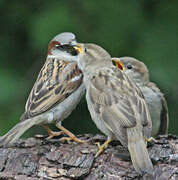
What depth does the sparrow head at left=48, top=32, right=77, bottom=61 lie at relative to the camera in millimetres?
6266

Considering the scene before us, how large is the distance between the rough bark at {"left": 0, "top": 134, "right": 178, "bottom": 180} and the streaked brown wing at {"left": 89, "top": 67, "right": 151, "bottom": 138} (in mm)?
308

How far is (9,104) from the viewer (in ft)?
22.9

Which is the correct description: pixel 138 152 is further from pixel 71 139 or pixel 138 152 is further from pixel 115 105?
pixel 71 139

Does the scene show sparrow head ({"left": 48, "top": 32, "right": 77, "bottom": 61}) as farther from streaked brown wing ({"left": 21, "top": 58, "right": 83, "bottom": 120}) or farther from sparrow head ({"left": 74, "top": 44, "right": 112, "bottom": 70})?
sparrow head ({"left": 74, "top": 44, "right": 112, "bottom": 70})

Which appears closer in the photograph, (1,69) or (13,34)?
(1,69)

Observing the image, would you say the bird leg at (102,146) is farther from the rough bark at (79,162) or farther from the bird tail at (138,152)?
the bird tail at (138,152)

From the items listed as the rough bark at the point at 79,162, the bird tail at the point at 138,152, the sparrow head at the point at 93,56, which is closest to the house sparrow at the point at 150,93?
the sparrow head at the point at 93,56

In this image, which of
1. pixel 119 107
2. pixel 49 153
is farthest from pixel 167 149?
pixel 49 153

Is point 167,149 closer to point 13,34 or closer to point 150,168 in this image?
point 150,168

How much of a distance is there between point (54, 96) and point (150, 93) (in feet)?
4.86

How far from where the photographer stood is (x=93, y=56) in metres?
5.77

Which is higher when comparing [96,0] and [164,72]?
[96,0]

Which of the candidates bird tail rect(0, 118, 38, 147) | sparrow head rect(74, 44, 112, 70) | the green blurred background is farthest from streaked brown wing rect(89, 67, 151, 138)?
the green blurred background

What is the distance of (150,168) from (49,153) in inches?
40.8
